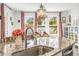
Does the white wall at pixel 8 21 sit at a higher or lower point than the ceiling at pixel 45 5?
lower

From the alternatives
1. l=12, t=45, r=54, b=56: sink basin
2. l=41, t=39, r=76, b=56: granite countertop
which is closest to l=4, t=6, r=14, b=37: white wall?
l=12, t=45, r=54, b=56: sink basin

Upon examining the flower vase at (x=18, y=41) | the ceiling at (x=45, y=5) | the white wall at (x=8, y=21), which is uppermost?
the ceiling at (x=45, y=5)

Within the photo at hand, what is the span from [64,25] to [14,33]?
54 centimetres

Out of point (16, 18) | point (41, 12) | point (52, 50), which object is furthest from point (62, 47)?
point (16, 18)

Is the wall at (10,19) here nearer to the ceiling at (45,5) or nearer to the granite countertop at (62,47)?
the ceiling at (45,5)

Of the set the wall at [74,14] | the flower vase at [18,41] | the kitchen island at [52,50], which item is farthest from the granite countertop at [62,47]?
the flower vase at [18,41]

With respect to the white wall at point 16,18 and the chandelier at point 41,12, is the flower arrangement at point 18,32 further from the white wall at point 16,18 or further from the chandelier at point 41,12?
the chandelier at point 41,12

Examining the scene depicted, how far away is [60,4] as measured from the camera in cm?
132

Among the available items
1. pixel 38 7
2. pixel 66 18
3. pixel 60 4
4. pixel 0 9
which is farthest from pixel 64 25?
pixel 0 9

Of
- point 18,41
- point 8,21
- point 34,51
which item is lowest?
point 34,51

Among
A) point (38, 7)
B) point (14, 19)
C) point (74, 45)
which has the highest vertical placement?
point (38, 7)

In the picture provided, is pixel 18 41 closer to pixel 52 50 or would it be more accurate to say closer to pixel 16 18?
pixel 16 18

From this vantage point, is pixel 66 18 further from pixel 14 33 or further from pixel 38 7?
pixel 14 33

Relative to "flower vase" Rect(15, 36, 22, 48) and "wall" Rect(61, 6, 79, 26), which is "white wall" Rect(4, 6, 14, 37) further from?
"wall" Rect(61, 6, 79, 26)
